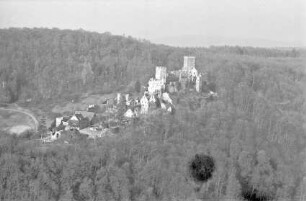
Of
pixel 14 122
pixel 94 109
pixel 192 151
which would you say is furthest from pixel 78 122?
pixel 14 122

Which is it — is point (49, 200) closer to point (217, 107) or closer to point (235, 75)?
point (217, 107)

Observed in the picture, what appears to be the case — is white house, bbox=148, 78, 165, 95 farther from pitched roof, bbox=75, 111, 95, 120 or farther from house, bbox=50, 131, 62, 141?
house, bbox=50, 131, 62, 141

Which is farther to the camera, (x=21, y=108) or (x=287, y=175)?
(x=21, y=108)

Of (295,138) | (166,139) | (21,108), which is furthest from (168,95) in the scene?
(21,108)

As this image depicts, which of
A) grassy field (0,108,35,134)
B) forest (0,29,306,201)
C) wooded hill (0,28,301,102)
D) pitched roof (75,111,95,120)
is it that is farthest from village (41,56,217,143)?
wooded hill (0,28,301,102)

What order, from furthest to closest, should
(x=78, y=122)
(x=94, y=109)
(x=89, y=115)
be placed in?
(x=94, y=109), (x=89, y=115), (x=78, y=122)

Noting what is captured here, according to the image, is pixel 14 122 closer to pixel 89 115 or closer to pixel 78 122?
pixel 89 115

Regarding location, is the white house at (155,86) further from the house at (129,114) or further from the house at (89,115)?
the house at (89,115)
